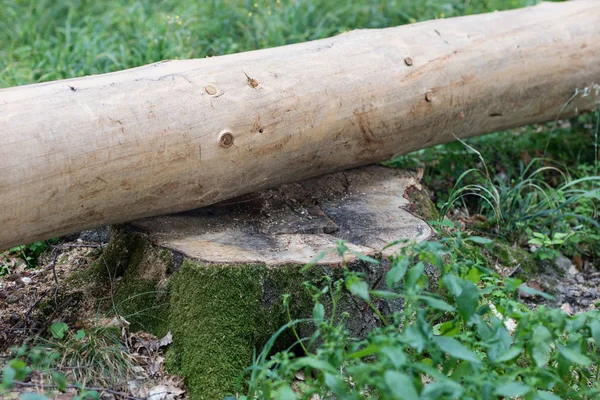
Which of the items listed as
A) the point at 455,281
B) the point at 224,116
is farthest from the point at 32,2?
the point at 455,281

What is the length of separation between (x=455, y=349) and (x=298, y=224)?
4.51ft

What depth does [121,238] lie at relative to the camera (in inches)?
136

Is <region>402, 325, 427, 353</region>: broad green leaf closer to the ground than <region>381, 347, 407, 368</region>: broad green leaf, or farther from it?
closer to the ground

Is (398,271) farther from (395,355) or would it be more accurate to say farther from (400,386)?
(400,386)

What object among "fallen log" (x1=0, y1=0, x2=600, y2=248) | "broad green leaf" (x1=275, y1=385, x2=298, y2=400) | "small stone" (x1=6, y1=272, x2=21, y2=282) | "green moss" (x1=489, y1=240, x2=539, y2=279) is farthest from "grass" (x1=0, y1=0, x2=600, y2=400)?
"fallen log" (x1=0, y1=0, x2=600, y2=248)

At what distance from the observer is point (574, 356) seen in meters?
2.21

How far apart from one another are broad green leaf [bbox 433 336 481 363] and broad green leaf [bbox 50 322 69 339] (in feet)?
5.63

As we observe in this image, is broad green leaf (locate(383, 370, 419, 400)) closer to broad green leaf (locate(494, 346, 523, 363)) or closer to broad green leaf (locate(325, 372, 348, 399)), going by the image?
broad green leaf (locate(325, 372, 348, 399))

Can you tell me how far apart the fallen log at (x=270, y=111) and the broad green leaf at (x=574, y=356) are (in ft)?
5.26

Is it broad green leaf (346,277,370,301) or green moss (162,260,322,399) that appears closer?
broad green leaf (346,277,370,301)

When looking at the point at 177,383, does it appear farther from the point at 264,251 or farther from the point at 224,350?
the point at 264,251

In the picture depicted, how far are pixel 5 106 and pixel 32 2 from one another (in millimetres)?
4142

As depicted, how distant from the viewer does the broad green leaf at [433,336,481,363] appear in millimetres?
2155

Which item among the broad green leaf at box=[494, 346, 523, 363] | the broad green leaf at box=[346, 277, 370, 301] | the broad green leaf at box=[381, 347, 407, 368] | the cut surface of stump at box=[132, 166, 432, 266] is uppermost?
the broad green leaf at box=[346, 277, 370, 301]
